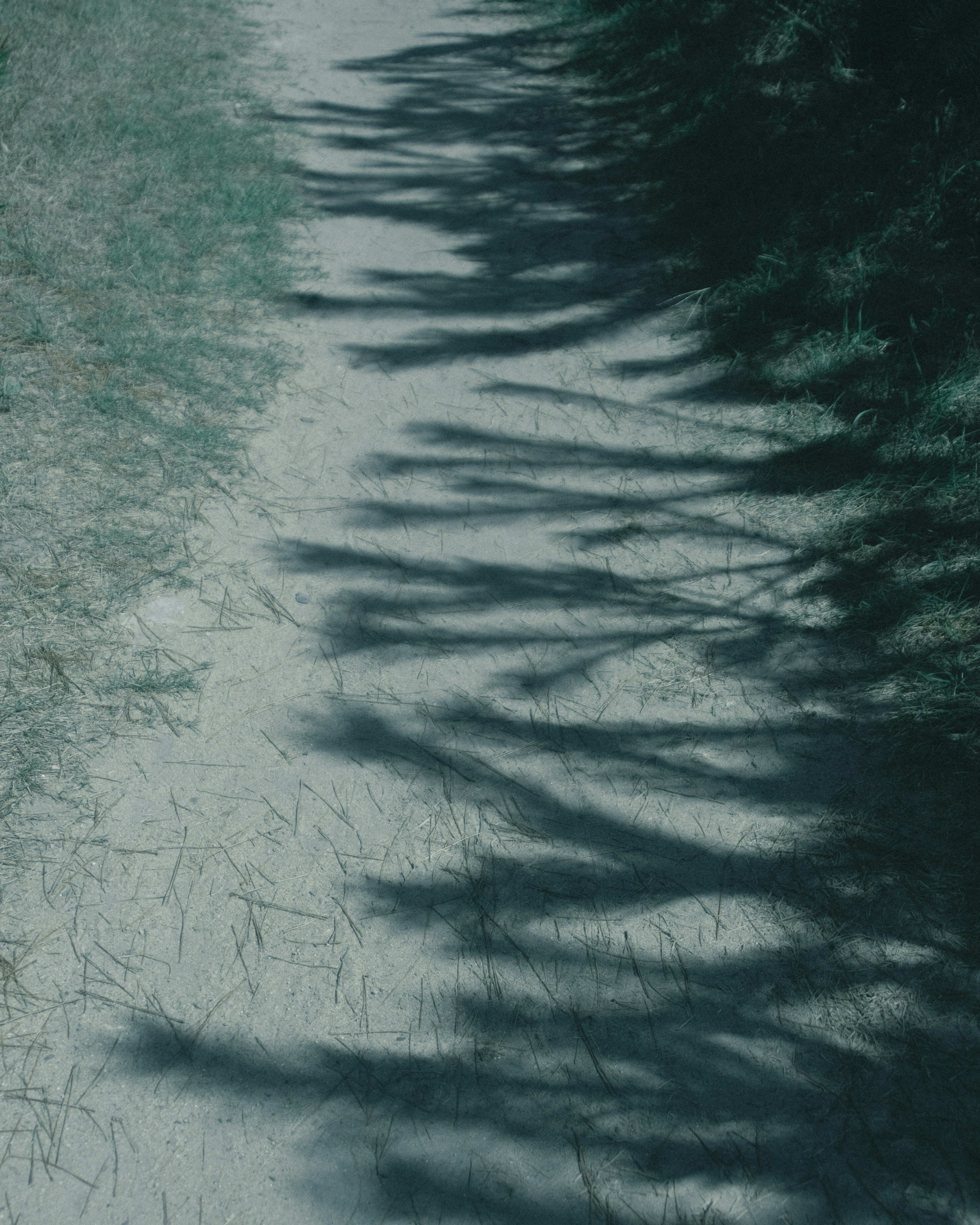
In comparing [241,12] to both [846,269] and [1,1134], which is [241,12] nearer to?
[846,269]

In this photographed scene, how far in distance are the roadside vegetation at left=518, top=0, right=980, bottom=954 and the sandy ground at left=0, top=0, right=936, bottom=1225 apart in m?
0.20

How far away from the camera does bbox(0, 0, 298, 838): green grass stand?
3.03 m

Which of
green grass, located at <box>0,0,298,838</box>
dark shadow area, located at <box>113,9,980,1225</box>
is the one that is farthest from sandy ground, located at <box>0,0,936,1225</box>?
green grass, located at <box>0,0,298,838</box>

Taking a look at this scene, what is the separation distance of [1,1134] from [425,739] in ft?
4.61

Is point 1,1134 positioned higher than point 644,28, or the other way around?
point 644,28

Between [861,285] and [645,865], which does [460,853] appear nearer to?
[645,865]

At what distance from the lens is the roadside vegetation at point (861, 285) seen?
9.87ft

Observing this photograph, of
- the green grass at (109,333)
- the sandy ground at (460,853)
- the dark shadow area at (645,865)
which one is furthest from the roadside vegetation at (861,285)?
the green grass at (109,333)

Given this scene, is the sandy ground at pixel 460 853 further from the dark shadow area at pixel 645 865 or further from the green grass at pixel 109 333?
the green grass at pixel 109 333

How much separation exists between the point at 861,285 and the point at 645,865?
126 inches

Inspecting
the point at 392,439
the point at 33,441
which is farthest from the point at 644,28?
the point at 33,441

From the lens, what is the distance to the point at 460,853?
2721 millimetres

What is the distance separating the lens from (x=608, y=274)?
5.15 metres

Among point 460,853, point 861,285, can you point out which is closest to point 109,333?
point 460,853
